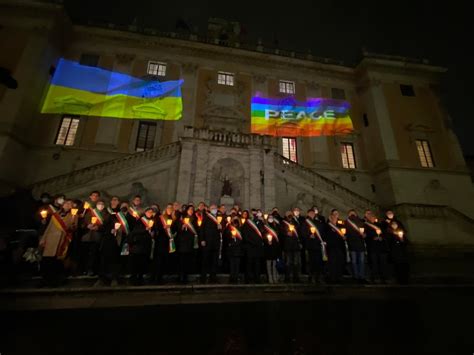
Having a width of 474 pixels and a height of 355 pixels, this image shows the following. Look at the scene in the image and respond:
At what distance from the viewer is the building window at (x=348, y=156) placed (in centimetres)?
2052

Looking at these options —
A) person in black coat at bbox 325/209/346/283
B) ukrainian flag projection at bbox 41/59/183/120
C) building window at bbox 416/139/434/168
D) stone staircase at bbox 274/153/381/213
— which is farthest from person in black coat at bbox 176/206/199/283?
building window at bbox 416/139/434/168

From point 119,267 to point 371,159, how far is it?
2193cm

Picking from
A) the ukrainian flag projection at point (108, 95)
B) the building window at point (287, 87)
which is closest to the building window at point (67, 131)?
the ukrainian flag projection at point (108, 95)

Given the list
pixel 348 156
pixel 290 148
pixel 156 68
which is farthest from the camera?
pixel 348 156

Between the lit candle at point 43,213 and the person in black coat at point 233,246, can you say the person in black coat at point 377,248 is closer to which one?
the person in black coat at point 233,246

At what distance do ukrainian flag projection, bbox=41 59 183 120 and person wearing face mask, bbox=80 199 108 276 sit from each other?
13619 mm

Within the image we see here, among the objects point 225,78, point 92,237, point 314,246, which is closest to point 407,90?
point 225,78

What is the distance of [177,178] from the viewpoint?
483 inches

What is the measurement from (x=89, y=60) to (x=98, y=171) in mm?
12791

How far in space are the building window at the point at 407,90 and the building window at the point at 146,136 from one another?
80.2 feet

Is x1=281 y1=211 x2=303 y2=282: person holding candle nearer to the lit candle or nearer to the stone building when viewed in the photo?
the stone building

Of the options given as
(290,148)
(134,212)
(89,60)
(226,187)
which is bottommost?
(134,212)

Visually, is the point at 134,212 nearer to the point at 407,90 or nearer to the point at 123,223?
the point at 123,223

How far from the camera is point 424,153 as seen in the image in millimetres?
20172
